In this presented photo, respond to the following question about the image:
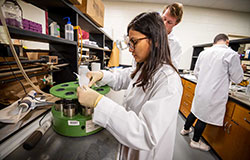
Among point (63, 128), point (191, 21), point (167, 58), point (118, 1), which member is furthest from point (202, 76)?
point (118, 1)

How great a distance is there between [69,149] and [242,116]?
177 centimetres

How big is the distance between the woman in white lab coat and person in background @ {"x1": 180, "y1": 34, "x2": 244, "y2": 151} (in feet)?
4.05

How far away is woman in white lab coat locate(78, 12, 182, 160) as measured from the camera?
0.45 metres

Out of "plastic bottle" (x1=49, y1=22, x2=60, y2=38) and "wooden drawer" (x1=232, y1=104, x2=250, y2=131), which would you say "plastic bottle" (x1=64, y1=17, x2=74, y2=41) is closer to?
"plastic bottle" (x1=49, y1=22, x2=60, y2=38)

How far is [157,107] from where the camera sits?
458 millimetres

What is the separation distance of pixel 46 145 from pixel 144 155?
1.75ft

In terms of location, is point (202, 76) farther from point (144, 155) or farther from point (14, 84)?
point (14, 84)

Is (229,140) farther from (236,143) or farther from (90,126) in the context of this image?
(90,126)

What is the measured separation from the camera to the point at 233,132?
131 cm

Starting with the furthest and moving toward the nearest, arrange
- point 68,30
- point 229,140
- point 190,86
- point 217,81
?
point 190,86 → point 217,81 → point 229,140 → point 68,30

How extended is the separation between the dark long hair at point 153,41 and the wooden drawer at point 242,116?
4.28ft

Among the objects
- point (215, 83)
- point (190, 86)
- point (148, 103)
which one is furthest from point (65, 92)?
point (190, 86)

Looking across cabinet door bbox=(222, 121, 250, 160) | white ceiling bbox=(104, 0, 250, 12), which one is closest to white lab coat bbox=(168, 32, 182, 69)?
cabinet door bbox=(222, 121, 250, 160)

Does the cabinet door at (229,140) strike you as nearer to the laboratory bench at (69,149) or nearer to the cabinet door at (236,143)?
the cabinet door at (236,143)
